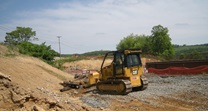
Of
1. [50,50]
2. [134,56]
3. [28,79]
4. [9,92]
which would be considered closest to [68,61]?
[50,50]

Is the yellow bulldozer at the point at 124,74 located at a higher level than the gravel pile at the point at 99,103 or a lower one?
higher

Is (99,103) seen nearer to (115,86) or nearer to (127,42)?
(115,86)

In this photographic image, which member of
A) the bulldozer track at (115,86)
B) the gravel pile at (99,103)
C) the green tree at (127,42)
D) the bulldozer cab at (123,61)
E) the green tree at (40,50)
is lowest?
the gravel pile at (99,103)

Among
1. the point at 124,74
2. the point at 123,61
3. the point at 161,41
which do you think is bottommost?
the point at 124,74

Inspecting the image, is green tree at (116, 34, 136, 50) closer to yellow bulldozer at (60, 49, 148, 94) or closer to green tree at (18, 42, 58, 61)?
green tree at (18, 42, 58, 61)

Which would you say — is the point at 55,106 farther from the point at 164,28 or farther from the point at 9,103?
the point at 164,28

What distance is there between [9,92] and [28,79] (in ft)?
19.9

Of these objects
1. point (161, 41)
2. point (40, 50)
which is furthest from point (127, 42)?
point (40, 50)

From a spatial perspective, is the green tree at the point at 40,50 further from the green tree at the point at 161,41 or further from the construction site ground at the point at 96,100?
the green tree at the point at 161,41

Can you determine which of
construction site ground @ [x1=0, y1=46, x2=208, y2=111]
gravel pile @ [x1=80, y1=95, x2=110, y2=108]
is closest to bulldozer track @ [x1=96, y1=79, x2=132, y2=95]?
construction site ground @ [x1=0, y1=46, x2=208, y2=111]

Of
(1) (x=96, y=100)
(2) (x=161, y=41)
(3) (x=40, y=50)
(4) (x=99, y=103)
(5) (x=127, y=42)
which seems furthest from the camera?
(5) (x=127, y=42)

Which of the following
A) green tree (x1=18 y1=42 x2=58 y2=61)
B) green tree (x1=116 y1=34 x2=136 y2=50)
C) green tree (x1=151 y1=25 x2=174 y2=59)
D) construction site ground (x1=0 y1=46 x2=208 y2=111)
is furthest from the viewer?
green tree (x1=116 y1=34 x2=136 y2=50)

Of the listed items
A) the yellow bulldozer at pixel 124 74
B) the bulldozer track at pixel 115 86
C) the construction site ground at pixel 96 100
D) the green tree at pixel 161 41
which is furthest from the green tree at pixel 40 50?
the green tree at pixel 161 41

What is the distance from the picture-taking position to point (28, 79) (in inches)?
599
